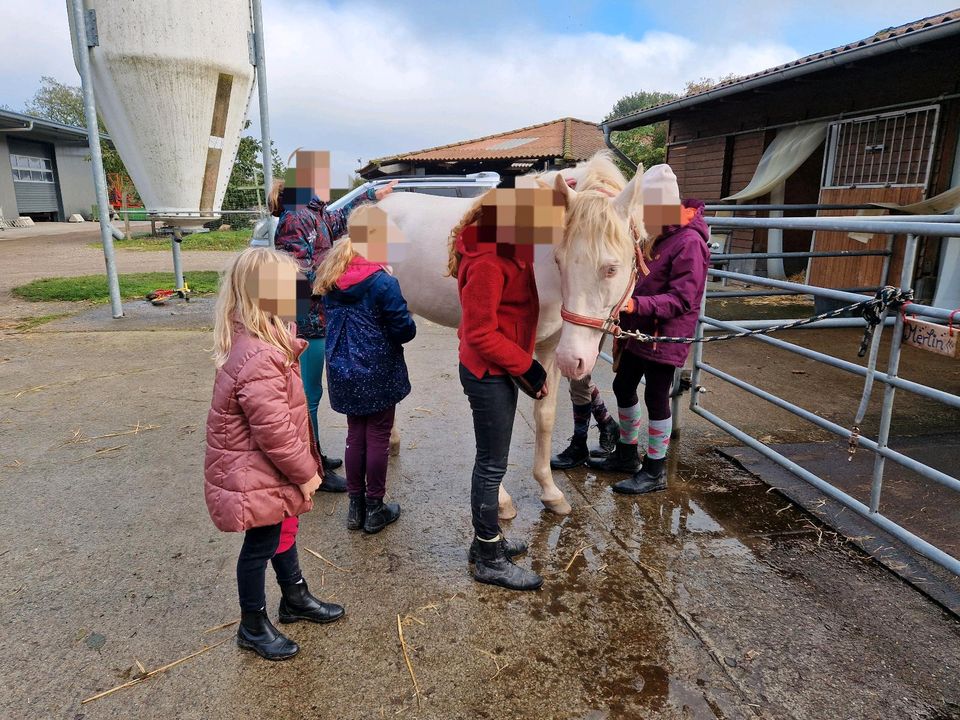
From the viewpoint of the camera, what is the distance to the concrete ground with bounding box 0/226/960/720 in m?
1.93

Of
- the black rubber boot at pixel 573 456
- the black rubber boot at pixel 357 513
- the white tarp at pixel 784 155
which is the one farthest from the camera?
the white tarp at pixel 784 155

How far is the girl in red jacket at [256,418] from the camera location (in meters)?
1.90

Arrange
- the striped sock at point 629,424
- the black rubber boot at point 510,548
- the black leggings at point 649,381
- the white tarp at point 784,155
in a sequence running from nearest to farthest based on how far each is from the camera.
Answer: the black rubber boot at point 510,548 → the black leggings at point 649,381 → the striped sock at point 629,424 → the white tarp at point 784,155

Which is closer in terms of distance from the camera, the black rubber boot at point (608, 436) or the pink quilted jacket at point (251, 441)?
the pink quilted jacket at point (251, 441)

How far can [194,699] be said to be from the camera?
1920mm

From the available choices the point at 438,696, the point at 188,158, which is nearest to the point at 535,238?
the point at 438,696

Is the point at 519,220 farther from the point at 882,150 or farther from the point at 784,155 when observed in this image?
the point at 784,155

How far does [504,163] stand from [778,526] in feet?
66.1

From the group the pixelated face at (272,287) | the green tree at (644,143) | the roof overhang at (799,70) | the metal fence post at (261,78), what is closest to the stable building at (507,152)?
the green tree at (644,143)

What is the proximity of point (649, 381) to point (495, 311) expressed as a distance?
137 centimetres

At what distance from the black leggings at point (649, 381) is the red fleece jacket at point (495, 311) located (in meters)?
1.06

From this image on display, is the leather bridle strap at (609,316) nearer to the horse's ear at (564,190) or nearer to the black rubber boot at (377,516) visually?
the horse's ear at (564,190)

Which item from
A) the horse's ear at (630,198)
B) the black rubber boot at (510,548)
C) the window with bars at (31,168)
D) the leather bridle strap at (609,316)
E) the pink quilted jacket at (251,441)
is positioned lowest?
the black rubber boot at (510,548)

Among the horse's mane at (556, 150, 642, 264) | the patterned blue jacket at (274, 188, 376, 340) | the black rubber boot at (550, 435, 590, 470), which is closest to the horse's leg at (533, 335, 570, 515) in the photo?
the black rubber boot at (550, 435, 590, 470)
